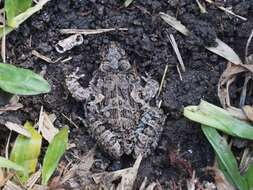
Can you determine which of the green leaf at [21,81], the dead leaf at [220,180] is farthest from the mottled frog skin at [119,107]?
the dead leaf at [220,180]

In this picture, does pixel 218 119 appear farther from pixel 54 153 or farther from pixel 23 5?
pixel 23 5

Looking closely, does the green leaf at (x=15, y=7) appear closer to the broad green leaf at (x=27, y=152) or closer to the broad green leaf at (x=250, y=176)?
the broad green leaf at (x=27, y=152)

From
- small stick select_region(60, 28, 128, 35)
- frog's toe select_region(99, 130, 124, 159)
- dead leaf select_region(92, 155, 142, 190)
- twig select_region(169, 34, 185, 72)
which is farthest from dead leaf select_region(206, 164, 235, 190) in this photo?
small stick select_region(60, 28, 128, 35)

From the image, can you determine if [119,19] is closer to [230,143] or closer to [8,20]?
[8,20]

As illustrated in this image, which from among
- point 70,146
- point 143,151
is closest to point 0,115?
point 70,146

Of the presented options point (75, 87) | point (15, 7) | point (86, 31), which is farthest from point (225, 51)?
point (15, 7)

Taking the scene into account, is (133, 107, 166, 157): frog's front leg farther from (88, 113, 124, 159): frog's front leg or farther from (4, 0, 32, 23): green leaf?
(4, 0, 32, 23): green leaf
